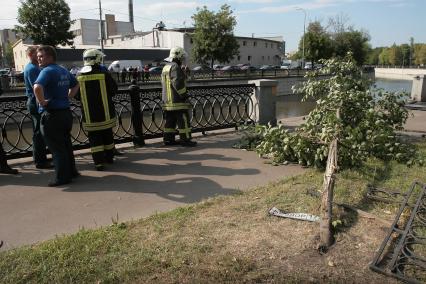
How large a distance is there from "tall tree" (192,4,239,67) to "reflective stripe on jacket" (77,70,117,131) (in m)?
39.0

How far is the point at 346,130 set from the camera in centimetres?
627

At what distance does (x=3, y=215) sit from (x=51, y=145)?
1.19 meters

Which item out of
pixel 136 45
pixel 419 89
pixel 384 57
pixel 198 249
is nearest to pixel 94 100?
pixel 198 249

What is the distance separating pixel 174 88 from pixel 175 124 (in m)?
0.78

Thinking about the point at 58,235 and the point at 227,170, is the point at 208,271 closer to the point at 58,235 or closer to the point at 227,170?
the point at 58,235

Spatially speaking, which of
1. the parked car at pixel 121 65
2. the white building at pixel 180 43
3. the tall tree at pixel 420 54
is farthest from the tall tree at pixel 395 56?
the parked car at pixel 121 65

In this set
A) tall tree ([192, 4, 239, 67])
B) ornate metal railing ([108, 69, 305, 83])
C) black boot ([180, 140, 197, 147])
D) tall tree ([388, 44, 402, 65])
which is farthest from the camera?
tall tree ([388, 44, 402, 65])

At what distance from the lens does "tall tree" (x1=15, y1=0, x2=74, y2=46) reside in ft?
109

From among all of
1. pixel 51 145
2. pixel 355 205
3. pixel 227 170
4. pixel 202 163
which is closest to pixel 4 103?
pixel 51 145

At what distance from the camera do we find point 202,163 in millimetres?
6688

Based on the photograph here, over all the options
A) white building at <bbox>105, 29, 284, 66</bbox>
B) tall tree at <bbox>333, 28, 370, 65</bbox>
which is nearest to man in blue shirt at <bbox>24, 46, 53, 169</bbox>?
tall tree at <bbox>333, 28, 370, 65</bbox>

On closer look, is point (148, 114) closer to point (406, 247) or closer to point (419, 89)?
point (406, 247)

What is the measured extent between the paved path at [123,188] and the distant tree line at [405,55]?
10669cm

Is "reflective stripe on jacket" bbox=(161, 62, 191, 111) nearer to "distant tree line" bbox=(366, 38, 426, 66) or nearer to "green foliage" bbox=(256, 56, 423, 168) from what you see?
"green foliage" bbox=(256, 56, 423, 168)
